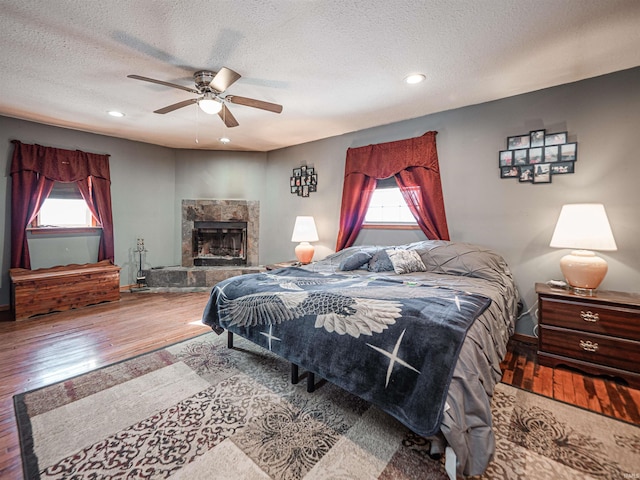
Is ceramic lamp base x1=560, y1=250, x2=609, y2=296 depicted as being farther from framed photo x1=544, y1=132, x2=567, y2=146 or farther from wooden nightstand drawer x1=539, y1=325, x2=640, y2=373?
framed photo x1=544, y1=132, x2=567, y2=146

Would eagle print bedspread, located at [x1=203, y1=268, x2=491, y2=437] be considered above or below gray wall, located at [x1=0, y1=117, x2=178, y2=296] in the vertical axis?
below

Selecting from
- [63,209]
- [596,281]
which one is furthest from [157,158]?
[596,281]

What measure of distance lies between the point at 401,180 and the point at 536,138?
55.1 inches

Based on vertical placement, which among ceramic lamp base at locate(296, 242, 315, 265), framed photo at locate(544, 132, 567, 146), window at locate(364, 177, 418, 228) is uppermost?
framed photo at locate(544, 132, 567, 146)

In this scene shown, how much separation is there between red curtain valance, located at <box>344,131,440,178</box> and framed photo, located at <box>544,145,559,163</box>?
1012 mm

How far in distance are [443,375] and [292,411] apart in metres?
1.01

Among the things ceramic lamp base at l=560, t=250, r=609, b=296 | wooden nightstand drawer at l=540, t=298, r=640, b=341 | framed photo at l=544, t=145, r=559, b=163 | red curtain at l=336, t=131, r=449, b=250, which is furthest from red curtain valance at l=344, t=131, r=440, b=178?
wooden nightstand drawer at l=540, t=298, r=640, b=341

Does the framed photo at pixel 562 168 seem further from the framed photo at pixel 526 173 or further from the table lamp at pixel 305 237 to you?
the table lamp at pixel 305 237

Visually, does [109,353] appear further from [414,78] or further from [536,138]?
[536,138]

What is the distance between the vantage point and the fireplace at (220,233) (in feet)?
17.4

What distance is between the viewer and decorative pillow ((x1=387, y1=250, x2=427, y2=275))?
2902 millimetres

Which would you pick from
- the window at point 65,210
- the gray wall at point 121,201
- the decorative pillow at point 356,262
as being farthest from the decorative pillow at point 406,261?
the window at point 65,210

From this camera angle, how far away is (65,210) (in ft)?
14.0

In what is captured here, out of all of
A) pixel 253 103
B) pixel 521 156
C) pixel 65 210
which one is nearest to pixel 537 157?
pixel 521 156
